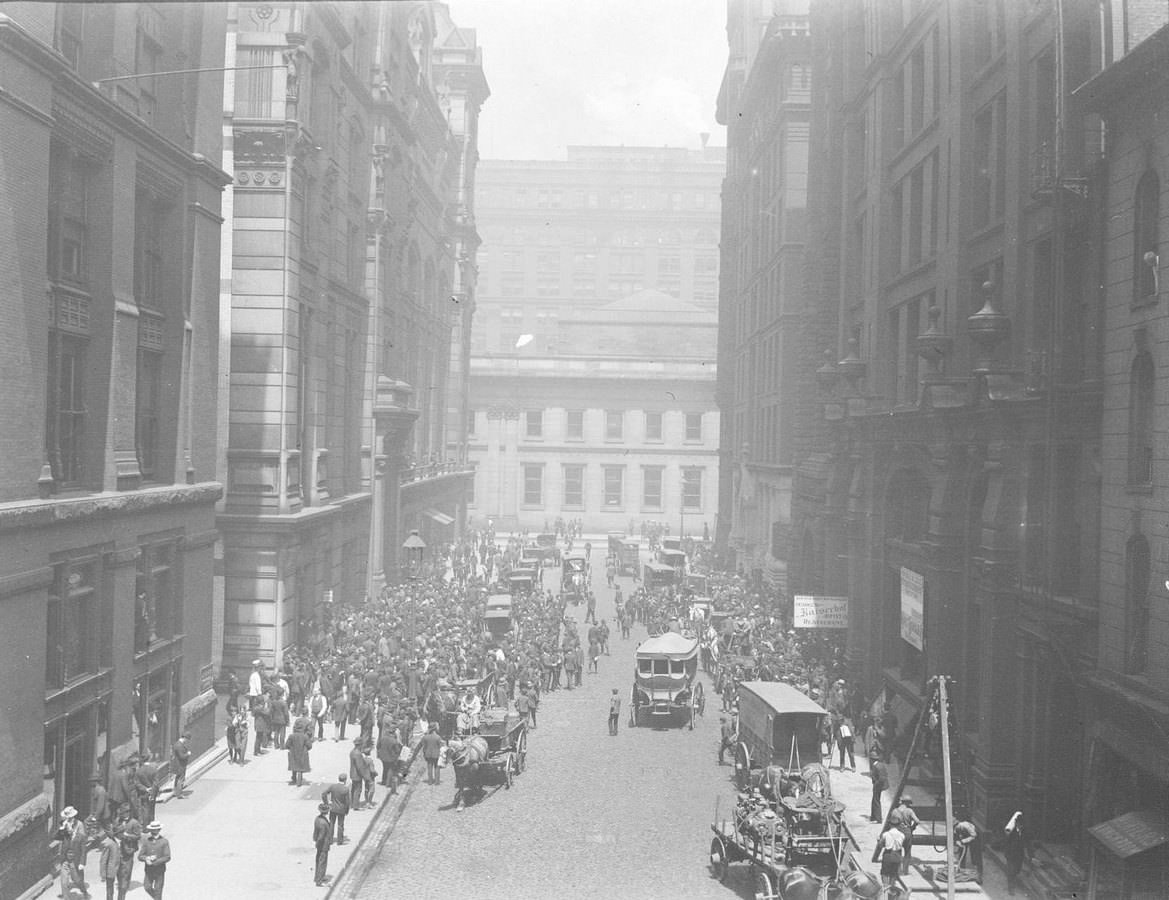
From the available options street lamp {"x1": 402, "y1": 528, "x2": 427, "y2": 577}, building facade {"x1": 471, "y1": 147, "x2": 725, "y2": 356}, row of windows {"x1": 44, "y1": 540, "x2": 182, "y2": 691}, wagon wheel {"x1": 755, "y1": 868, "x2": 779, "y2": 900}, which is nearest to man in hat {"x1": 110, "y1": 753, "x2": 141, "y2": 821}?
row of windows {"x1": 44, "y1": 540, "x2": 182, "y2": 691}

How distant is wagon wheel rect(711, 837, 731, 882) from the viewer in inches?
731

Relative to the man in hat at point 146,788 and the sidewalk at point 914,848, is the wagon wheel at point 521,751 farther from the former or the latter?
the man in hat at point 146,788

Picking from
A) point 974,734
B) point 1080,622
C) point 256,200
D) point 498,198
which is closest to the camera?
point 1080,622

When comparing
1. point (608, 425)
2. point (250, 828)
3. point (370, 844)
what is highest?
point (608, 425)

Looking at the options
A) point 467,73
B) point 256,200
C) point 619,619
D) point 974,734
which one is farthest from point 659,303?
point 974,734

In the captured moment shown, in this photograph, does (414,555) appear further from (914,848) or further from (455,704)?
(914,848)

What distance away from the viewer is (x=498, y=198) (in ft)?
420

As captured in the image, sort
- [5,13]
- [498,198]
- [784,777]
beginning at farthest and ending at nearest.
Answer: [498,198], [784,777], [5,13]

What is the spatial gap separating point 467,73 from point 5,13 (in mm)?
56176

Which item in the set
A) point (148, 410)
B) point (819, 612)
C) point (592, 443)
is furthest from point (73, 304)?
point (592, 443)

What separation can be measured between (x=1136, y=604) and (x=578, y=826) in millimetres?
10449

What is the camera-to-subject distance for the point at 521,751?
82.4 ft

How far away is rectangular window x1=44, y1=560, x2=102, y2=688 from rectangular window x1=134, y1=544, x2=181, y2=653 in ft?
5.75

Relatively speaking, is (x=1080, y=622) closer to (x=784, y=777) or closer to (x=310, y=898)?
(x=784, y=777)
